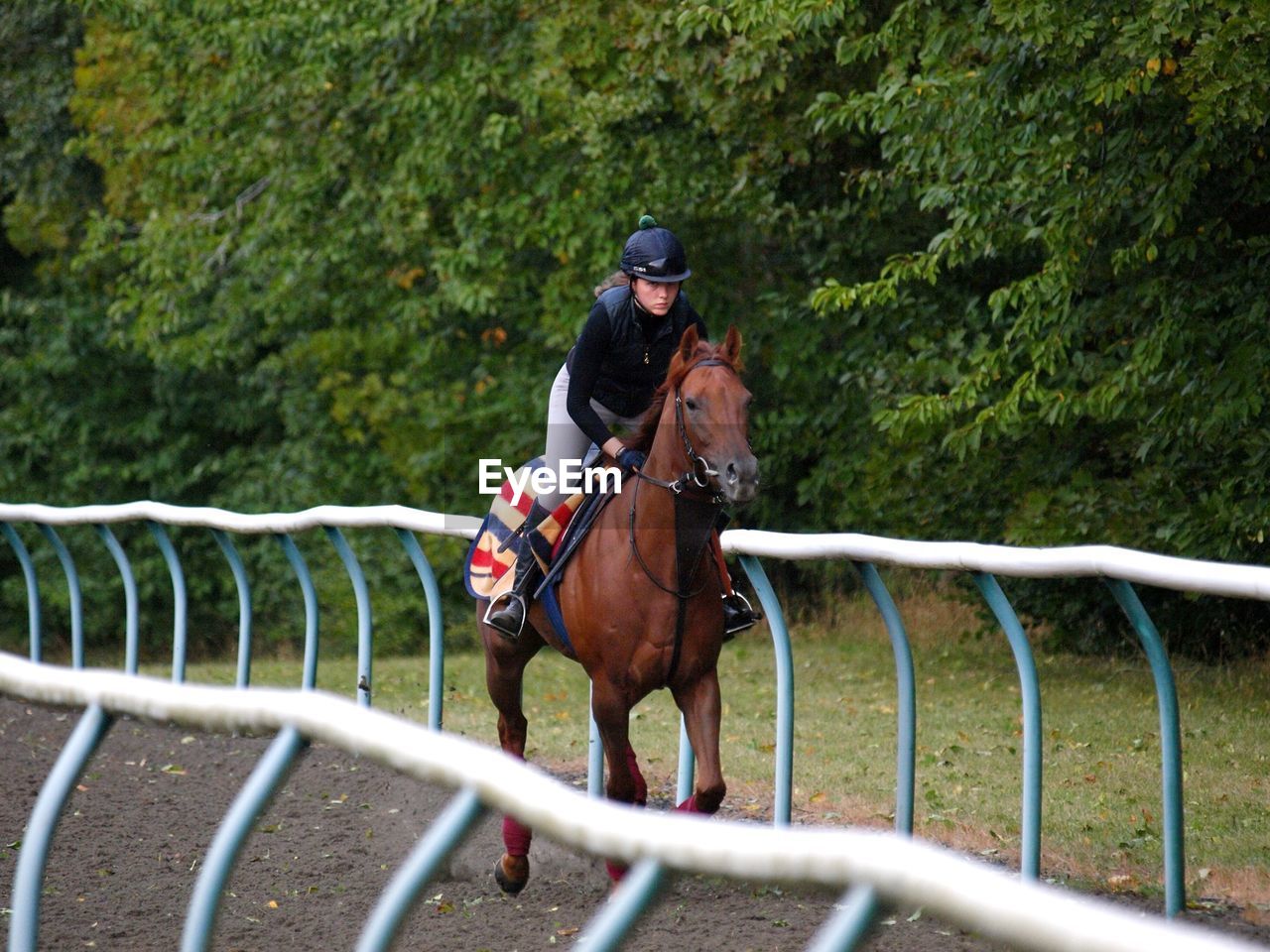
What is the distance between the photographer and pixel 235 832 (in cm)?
315

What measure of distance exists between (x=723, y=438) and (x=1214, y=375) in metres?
5.03

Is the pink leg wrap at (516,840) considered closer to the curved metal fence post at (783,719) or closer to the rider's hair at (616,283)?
the curved metal fence post at (783,719)

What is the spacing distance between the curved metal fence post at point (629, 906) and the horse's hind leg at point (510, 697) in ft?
12.7

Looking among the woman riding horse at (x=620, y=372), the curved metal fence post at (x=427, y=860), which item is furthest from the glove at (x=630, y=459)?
the curved metal fence post at (x=427, y=860)

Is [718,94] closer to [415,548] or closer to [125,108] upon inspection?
[415,548]

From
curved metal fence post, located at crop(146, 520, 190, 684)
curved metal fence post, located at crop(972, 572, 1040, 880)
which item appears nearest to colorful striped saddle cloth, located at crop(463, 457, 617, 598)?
curved metal fence post, located at crop(972, 572, 1040, 880)

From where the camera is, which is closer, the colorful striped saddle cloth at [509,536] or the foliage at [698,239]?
the colorful striped saddle cloth at [509,536]

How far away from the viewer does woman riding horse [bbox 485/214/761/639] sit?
243 inches

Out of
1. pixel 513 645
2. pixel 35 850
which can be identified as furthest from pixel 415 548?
pixel 35 850

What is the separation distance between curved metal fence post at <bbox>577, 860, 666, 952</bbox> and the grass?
3.51 metres

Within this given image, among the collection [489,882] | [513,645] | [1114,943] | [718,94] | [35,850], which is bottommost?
[489,882]

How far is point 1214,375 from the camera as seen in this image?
378 inches

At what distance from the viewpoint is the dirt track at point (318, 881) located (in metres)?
5.43

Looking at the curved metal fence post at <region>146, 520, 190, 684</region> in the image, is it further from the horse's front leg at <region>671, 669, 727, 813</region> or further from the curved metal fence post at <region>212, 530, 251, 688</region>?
the horse's front leg at <region>671, 669, 727, 813</region>
